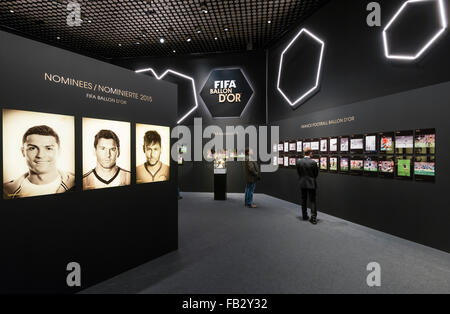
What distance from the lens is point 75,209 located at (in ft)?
8.17

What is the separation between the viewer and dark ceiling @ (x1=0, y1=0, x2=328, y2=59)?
20.6 feet

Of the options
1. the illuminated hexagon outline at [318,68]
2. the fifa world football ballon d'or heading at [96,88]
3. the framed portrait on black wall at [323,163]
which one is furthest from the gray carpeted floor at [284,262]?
the illuminated hexagon outline at [318,68]

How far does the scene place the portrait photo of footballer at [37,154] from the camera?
2.01 meters

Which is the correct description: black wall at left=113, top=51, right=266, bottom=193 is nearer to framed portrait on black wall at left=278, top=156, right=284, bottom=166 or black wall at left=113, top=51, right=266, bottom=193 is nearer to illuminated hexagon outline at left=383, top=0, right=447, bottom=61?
framed portrait on black wall at left=278, top=156, right=284, bottom=166

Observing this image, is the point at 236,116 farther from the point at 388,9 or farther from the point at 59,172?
the point at 59,172

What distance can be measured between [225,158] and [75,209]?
599 centimetres

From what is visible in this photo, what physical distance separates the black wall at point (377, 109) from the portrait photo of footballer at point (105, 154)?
4362 millimetres

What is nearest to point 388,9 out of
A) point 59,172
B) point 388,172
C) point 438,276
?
point 388,172

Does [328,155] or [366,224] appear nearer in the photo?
[366,224]

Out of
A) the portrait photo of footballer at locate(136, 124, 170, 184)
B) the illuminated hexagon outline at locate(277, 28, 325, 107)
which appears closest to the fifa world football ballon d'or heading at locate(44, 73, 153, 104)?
the portrait photo of footballer at locate(136, 124, 170, 184)

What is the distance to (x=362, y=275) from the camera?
287 cm

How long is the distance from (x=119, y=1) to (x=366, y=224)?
7.61 m

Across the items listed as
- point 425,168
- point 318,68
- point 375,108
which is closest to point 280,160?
point 318,68
